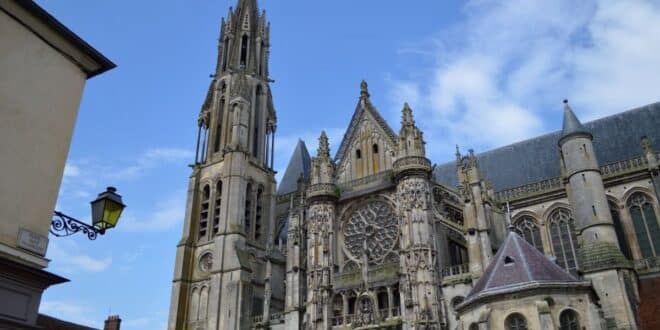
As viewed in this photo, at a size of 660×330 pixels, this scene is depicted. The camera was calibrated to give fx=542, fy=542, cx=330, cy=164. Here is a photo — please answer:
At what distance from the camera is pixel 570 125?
23.7 m

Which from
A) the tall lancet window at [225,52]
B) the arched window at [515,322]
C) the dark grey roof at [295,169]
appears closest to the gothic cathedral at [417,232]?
the arched window at [515,322]

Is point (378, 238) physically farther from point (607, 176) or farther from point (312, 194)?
point (607, 176)

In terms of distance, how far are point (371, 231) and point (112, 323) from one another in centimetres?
1222

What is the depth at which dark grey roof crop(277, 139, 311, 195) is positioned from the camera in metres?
38.5

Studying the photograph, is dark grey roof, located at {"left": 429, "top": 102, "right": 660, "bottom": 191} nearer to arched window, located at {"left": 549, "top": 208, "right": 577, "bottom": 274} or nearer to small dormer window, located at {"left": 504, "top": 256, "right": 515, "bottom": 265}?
arched window, located at {"left": 549, "top": 208, "right": 577, "bottom": 274}

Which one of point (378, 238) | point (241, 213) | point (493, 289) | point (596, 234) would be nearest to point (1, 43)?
point (493, 289)

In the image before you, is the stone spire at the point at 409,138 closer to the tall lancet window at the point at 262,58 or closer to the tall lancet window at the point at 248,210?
the tall lancet window at the point at 248,210

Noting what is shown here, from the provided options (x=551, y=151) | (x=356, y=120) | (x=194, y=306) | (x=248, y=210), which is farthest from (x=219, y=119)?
(x=551, y=151)

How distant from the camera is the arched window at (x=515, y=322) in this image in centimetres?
1534

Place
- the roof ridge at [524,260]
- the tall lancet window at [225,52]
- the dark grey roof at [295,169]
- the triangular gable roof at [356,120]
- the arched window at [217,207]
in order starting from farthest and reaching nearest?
the dark grey roof at [295,169]
the tall lancet window at [225,52]
the arched window at [217,207]
the triangular gable roof at [356,120]
the roof ridge at [524,260]

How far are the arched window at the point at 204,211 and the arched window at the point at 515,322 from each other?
63.0 feet

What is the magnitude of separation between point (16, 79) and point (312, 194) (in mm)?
18840

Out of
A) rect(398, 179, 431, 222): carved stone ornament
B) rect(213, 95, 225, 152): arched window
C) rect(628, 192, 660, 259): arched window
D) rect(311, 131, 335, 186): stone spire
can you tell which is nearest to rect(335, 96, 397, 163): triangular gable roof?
rect(311, 131, 335, 186): stone spire

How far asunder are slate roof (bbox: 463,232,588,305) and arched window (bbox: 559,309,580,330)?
801mm
